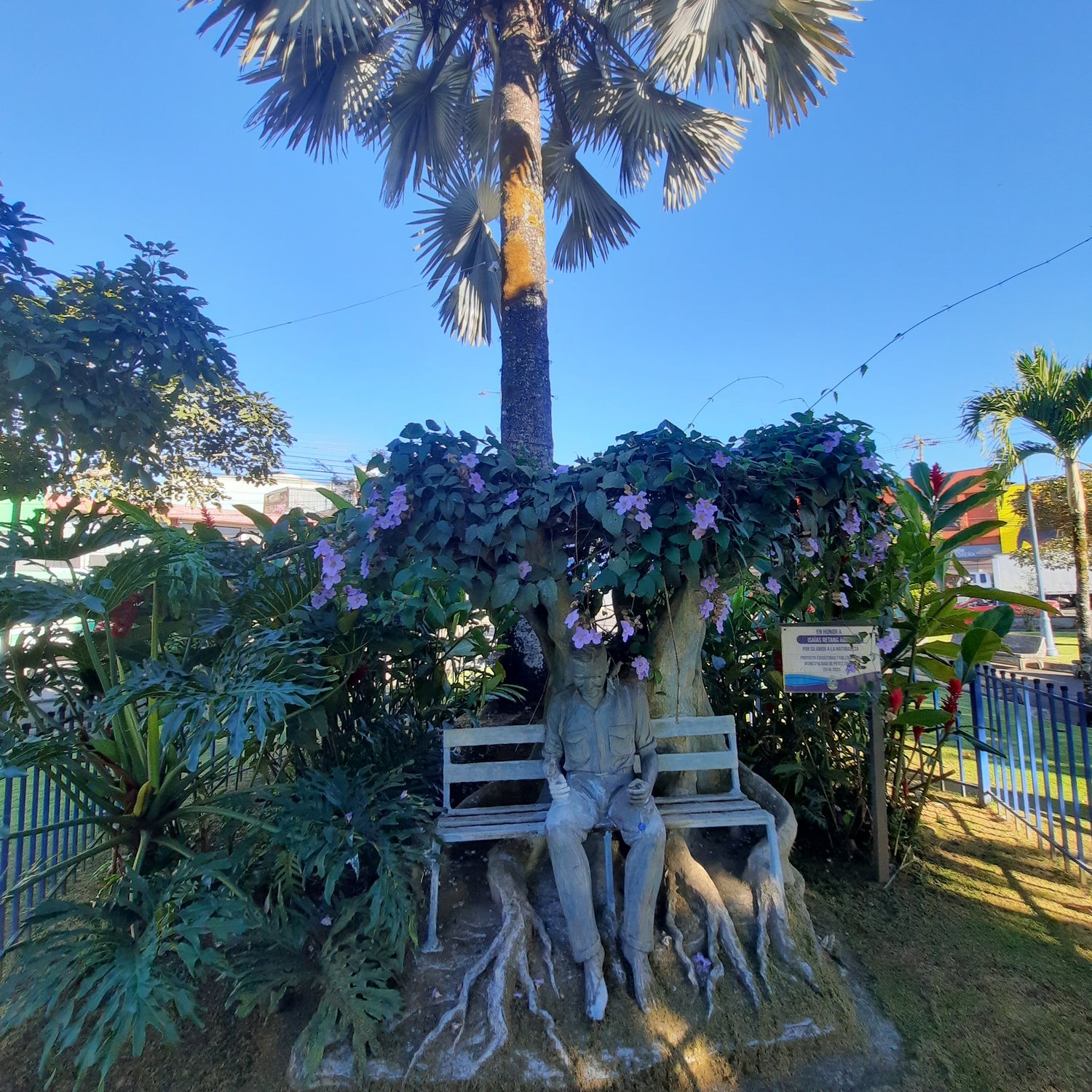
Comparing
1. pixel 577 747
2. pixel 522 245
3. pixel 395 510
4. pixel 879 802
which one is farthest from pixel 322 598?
pixel 522 245

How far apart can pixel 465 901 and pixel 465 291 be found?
250 inches

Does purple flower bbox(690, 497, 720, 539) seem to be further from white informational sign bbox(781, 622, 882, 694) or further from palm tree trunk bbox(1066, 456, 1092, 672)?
palm tree trunk bbox(1066, 456, 1092, 672)

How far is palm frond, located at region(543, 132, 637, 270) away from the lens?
624cm

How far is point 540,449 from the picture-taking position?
446 cm

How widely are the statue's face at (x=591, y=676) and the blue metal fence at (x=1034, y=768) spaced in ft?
7.33

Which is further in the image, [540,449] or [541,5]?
[541,5]

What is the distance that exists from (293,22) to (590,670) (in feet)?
14.8

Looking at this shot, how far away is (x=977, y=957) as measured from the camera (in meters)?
2.66

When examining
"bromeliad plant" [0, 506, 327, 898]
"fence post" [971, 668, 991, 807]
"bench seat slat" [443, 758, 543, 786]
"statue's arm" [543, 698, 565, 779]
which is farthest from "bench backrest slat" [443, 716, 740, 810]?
"fence post" [971, 668, 991, 807]

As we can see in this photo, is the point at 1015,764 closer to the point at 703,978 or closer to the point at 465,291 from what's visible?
the point at 703,978

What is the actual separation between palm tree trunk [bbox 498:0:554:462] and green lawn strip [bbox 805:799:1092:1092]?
3.25 metres

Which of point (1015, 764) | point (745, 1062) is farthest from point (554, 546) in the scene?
point (1015, 764)

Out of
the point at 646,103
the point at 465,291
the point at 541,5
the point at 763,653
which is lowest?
the point at 763,653

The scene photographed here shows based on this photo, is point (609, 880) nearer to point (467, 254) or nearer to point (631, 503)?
point (631, 503)
